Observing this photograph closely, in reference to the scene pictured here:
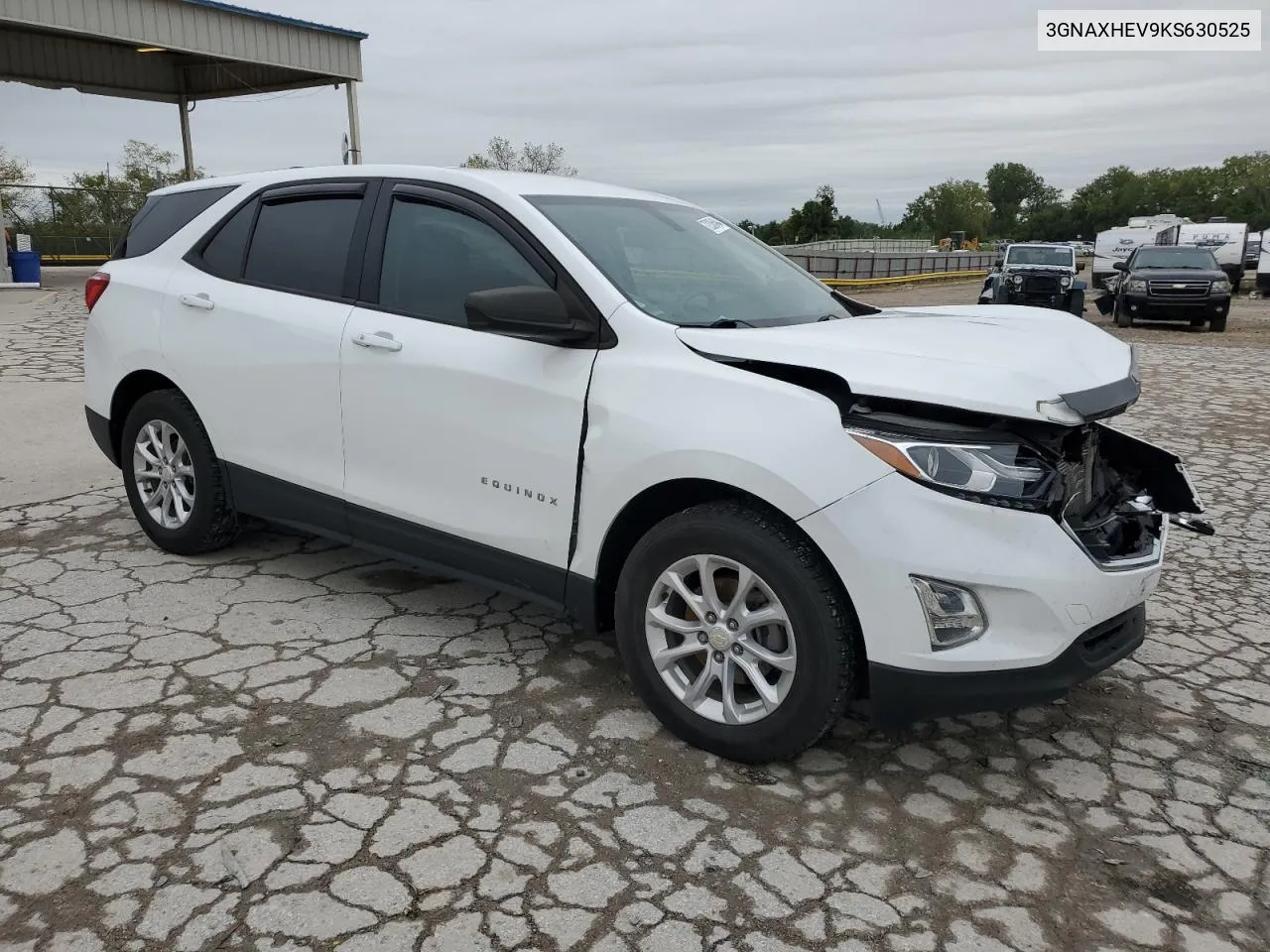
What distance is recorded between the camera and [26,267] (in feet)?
64.6

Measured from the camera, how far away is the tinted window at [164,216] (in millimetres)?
4613

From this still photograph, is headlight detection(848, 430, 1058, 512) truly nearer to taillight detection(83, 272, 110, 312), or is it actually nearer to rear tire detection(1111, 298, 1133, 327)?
taillight detection(83, 272, 110, 312)

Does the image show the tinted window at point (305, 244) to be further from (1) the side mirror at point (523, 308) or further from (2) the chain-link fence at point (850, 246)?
(2) the chain-link fence at point (850, 246)

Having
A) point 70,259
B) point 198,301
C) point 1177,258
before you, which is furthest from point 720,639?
point 70,259

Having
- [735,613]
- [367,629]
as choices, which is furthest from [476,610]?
[735,613]

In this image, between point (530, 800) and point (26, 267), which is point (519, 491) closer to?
point (530, 800)

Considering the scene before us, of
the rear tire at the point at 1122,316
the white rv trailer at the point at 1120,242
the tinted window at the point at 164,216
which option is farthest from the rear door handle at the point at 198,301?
the white rv trailer at the point at 1120,242

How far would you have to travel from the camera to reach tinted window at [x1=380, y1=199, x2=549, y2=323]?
351 cm

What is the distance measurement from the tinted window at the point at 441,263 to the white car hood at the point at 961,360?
30.9 inches

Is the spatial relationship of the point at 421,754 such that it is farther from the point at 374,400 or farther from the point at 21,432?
the point at 21,432

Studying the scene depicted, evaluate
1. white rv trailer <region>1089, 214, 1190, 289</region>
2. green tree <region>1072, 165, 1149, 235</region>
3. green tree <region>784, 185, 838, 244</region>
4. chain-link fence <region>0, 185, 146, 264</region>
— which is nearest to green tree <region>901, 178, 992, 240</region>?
green tree <region>1072, 165, 1149, 235</region>

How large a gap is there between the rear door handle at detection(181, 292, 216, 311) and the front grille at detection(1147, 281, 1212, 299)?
17.8 meters

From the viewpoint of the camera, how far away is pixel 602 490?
3164 millimetres

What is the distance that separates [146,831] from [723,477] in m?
1.85
